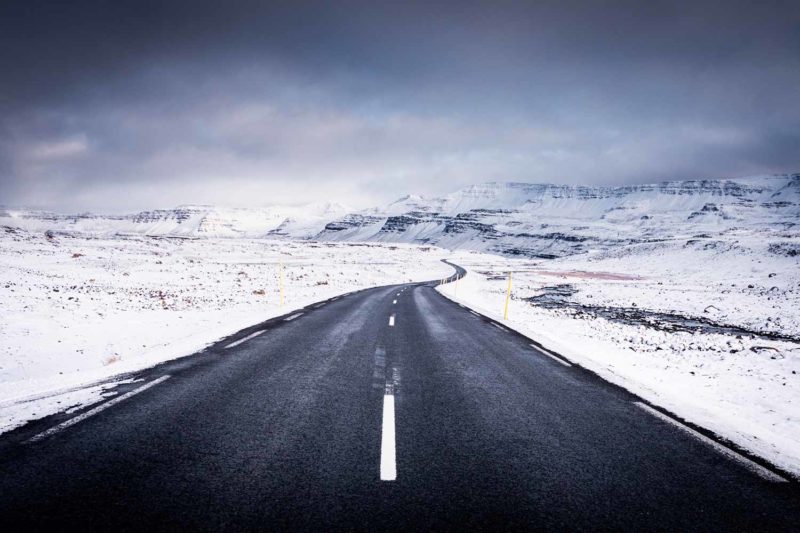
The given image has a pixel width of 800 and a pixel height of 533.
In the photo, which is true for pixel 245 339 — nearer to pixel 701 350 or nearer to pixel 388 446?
pixel 388 446

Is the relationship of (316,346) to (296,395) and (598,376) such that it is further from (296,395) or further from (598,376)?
(598,376)

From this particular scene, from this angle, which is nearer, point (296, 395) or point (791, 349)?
point (296, 395)

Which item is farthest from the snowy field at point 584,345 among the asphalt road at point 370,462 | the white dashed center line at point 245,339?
the asphalt road at point 370,462

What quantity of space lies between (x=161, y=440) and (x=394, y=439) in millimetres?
2595

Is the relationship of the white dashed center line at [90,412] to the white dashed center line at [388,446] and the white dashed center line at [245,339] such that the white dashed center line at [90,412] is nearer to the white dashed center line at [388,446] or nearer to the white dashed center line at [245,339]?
the white dashed center line at [245,339]

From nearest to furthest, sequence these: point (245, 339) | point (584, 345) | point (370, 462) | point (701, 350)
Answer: point (370, 462) < point (245, 339) < point (701, 350) < point (584, 345)

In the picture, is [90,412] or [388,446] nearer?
[388,446]

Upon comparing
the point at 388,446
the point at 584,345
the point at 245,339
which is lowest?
the point at 584,345

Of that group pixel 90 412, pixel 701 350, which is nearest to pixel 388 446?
pixel 90 412

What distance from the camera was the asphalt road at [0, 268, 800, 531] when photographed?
3223 millimetres

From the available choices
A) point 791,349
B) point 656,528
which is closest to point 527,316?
point 791,349

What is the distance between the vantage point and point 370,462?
404 centimetres

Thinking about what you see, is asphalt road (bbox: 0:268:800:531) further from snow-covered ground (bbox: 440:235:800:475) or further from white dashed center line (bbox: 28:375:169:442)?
snow-covered ground (bbox: 440:235:800:475)

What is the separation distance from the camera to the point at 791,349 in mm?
10547
